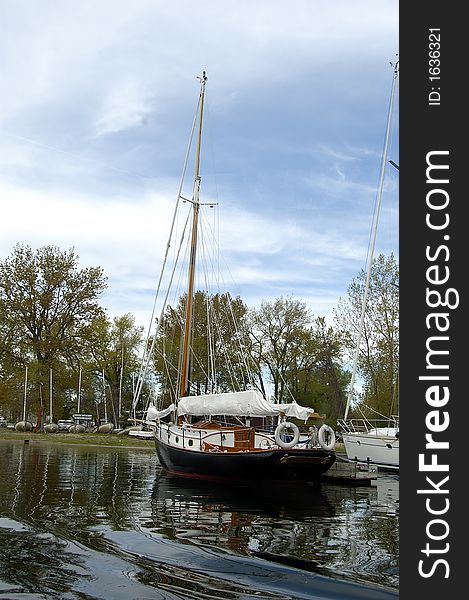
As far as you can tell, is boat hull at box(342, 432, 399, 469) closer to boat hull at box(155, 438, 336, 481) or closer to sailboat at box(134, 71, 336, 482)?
sailboat at box(134, 71, 336, 482)

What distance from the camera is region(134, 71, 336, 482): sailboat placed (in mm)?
24953

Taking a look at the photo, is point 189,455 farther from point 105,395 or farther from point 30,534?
point 105,395

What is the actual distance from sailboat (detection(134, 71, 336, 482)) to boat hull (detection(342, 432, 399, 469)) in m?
5.23

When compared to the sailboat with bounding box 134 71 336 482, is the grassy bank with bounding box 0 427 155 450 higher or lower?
lower

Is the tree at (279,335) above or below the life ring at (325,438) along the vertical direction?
above

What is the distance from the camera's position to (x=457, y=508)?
4.95 m

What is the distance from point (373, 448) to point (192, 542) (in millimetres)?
21678

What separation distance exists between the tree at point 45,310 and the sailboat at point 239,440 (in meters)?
32.8

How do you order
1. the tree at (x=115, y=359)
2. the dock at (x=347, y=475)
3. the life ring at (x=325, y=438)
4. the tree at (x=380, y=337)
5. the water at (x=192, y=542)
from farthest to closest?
the tree at (x=115, y=359)
the tree at (x=380, y=337)
the dock at (x=347, y=475)
the life ring at (x=325, y=438)
the water at (x=192, y=542)

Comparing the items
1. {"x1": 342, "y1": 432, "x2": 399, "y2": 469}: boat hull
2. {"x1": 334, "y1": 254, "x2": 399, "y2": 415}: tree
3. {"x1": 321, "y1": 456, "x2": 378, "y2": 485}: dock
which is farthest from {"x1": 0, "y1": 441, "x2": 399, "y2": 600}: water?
{"x1": 334, "y1": 254, "x2": 399, "y2": 415}: tree

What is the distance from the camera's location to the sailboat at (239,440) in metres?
25.0

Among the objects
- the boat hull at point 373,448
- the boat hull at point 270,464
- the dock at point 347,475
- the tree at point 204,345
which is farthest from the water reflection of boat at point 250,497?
the tree at point 204,345

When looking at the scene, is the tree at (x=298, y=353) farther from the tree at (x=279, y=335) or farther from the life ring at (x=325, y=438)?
the life ring at (x=325, y=438)

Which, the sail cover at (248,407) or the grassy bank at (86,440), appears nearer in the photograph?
the sail cover at (248,407)
